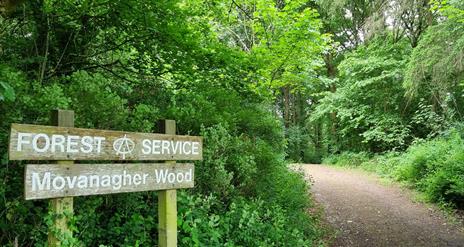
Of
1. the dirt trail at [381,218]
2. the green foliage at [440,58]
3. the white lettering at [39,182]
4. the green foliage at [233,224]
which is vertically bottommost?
the dirt trail at [381,218]

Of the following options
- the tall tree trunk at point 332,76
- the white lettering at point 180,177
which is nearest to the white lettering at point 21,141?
the white lettering at point 180,177

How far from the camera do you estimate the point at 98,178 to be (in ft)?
9.39

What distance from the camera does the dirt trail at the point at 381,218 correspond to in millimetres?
6965

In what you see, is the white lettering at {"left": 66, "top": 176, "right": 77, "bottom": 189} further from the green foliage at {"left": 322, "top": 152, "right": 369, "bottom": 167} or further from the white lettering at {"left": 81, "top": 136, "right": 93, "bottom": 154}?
the green foliage at {"left": 322, "top": 152, "right": 369, "bottom": 167}

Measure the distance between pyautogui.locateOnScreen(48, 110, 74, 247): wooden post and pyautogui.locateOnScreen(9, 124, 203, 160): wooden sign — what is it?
0.23 feet

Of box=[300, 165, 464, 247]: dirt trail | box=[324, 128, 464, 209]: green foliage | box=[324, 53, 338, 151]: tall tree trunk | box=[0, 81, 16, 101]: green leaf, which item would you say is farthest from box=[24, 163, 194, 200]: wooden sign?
box=[324, 53, 338, 151]: tall tree trunk

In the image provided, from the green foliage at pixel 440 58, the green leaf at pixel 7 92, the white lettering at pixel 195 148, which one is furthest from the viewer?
the green foliage at pixel 440 58

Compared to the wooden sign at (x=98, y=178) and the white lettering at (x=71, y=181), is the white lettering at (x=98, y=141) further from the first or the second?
the white lettering at (x=71, y=181)

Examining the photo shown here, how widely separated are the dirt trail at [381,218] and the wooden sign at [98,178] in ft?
14.9

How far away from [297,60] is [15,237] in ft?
27.0

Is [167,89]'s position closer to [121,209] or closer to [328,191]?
[121,209]

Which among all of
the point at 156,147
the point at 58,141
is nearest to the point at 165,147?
the point at 156,147

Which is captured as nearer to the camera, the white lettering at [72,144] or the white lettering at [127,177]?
the white lettering at [72,144]

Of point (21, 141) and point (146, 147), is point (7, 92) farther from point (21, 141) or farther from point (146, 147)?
point (146, 147)
